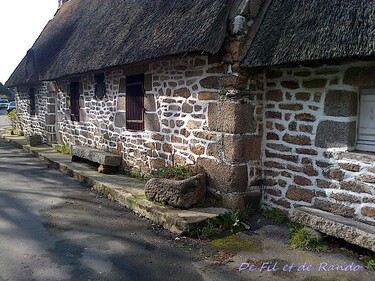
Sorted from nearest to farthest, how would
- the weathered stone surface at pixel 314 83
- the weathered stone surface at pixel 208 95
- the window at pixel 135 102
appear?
1. the weathered stone surface at pixel 314 83
2. the weathered stone surface at pixel 208 95
3. the window at pixel 135 102

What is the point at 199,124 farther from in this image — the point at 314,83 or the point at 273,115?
the point at 314,83

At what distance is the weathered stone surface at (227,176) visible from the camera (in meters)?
4.50

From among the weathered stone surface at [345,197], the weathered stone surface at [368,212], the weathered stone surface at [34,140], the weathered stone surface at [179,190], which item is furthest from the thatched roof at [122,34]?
the weathered stone surface at [368,212]

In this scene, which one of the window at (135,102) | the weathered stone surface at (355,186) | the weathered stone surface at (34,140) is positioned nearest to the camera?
the weathered stone surface at (355,186)

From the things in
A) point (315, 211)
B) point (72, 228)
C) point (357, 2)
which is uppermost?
point (357, 2)

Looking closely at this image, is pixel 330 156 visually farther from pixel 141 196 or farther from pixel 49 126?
pixel 49 126

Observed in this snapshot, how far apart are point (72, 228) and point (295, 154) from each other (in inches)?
125

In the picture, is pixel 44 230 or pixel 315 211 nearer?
pixel 315 211

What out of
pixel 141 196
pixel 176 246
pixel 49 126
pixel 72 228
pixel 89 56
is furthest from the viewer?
pixel 49 126

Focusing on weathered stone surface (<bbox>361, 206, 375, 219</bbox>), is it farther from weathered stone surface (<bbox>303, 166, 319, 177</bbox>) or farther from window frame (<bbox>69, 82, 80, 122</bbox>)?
window frame (<bbox>69, 82, 80, 122</bbox>)

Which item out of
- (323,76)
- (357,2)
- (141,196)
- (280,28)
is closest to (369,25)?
(357,2)

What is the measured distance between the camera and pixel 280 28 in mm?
4148

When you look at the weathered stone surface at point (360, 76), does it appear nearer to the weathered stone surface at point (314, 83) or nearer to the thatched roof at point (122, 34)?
the weathered stone surface at point (314, 83)

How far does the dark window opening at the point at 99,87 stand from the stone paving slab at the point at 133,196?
1.71m
